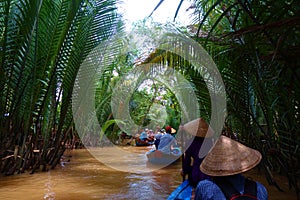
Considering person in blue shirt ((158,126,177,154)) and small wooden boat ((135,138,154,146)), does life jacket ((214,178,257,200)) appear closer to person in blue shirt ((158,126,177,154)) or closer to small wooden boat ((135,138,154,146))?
person in blue shirt ((158,126,177,154))

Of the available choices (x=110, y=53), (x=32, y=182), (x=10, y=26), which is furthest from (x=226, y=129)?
(x=10, y=26)

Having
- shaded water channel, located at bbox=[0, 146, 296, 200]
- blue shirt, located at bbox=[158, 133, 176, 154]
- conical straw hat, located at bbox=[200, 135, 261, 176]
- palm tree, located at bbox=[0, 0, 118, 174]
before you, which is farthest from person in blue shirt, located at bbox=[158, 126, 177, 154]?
conical straw hat, located at bbox=[200, 135, 261, 176]

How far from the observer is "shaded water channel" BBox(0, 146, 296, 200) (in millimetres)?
4434

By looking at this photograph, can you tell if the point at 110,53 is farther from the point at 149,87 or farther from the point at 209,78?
the point at 149,87

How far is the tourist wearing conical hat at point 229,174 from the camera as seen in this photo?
1.59m

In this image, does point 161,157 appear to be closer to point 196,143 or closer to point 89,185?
point 89,185

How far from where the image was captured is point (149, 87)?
62.4ft

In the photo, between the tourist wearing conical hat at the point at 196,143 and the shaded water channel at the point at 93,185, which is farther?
the shaded water channel at the point at 93,185

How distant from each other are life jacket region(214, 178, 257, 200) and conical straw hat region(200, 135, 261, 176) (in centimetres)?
6

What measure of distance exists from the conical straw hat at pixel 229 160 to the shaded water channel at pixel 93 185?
9.28ft

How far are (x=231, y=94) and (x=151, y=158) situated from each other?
12.5 feet

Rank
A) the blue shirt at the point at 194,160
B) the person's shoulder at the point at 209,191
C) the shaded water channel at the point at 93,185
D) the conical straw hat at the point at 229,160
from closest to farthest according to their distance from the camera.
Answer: the person's shoulder at the point at 209,191 → the conical straw hat at the point at 229,160 → the blue shirt at the point at 194,160 → the shaded water channel at the point at 93,185

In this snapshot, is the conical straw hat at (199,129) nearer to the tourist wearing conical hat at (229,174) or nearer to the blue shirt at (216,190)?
the tourist wearing conical hat at (229,174)

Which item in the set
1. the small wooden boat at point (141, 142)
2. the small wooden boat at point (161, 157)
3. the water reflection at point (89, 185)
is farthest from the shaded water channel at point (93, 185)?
the small wooden boat at point (141, 142)
